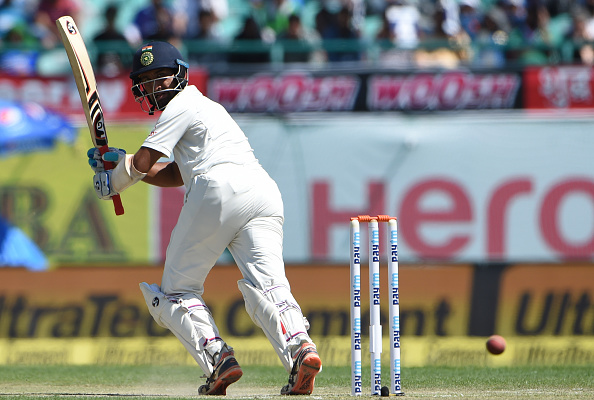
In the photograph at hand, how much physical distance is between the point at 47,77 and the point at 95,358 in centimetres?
455

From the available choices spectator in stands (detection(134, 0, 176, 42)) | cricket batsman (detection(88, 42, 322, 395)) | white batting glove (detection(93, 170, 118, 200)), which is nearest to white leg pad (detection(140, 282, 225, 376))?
cricket batsman (detection(88, 42, 322, 395))

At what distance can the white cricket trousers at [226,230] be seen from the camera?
17.7ft

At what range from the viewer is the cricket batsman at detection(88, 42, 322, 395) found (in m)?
5.37

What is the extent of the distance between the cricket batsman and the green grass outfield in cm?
28

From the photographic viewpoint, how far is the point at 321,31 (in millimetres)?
13305

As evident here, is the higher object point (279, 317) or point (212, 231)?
point (212, 231)

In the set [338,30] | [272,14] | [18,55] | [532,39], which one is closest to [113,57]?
[18,55]

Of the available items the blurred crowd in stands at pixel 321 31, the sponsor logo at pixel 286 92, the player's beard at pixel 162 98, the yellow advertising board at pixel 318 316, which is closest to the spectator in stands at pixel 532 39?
the blurred crowd in stands at pixel 321 31

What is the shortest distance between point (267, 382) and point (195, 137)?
194 centimetres

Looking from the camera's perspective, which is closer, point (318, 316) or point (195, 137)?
point (195, 137)

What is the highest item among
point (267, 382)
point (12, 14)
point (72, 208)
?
point (12, 14)

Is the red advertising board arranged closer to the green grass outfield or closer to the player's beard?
the green grass outfield

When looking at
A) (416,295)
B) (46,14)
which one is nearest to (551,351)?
(416,295)

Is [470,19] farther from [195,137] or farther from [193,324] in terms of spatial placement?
[193,324]
